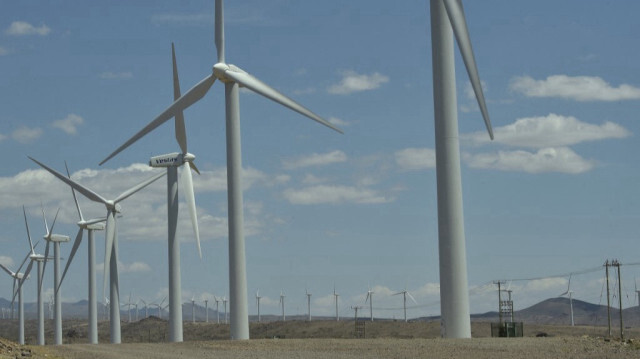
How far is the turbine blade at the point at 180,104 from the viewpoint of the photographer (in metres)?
74.5

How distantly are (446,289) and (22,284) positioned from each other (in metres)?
121

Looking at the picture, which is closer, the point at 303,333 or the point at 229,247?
the point at 229,247

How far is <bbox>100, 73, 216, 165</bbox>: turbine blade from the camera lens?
7450cm

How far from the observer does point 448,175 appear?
56406 millimetres

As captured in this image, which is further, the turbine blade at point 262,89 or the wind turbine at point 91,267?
the wind turbine at point 91,267

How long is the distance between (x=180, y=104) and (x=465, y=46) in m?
30.4

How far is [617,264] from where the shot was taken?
308 feet

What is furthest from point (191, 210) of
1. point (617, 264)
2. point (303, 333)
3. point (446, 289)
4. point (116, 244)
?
point (303, 333)

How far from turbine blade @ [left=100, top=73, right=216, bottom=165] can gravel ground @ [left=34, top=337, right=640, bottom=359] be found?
20.2m

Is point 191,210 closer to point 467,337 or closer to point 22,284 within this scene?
point 467,337

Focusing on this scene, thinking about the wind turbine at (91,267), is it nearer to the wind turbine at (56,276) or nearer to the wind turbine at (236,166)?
the wind turbine at (56,276)

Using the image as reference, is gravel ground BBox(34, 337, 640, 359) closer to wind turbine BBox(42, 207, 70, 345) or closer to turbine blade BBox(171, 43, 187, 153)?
turbine blade BBox(171, 43, 187, 153)

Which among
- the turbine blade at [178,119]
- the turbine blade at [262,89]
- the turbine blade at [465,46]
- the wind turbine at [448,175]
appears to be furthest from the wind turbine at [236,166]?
the turbine blade at [465,46]

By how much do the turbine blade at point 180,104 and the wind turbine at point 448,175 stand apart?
960 inches
